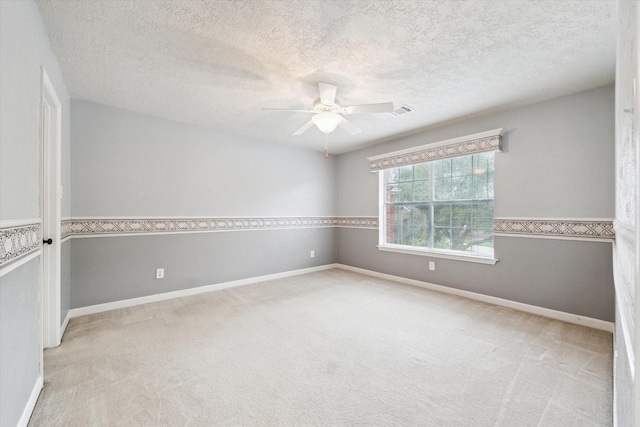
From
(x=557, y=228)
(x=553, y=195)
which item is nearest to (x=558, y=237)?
(x=557, y=228)

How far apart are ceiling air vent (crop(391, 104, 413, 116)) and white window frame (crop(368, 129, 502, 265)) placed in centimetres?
88

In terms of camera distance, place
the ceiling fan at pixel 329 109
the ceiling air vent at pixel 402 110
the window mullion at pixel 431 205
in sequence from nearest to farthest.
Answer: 1. the ceiling fan at pixel 329 109
2. the ceiling air vent at pixel 402 110
3. the window mullion at pixel 431 205

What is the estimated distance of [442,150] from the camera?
3.86 metres

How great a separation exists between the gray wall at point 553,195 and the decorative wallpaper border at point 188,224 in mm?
2023

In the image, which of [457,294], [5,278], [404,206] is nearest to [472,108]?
[404,206]

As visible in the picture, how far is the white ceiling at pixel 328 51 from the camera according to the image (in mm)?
1713

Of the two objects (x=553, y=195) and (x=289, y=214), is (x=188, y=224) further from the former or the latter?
(x=553, y=195)

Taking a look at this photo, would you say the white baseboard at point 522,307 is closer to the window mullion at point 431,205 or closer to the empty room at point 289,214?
the empty room at point 289,214

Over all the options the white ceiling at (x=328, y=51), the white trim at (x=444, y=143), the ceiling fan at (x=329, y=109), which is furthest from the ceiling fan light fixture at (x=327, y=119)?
the white trim at (x=444, y=143)

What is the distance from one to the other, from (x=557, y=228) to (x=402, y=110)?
2130 millimetres

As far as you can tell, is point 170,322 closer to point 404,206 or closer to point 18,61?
point 18,61

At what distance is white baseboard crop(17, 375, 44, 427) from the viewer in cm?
144

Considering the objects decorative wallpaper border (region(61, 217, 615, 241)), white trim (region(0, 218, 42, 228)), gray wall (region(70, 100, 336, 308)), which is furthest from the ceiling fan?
decorative wallpaper border (region(61, 217, 615, 241))

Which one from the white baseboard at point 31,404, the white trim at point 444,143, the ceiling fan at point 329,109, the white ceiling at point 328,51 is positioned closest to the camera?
the white baseboard at point 31,404
